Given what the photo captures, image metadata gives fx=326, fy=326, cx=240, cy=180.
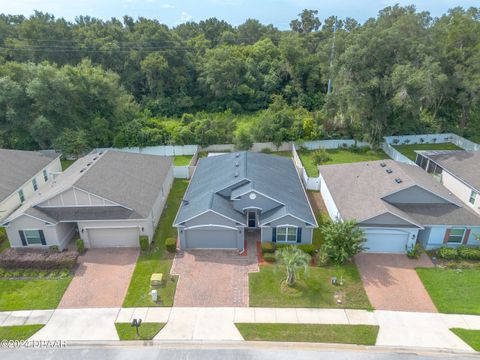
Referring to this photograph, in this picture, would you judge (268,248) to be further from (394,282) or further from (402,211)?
(402,211)

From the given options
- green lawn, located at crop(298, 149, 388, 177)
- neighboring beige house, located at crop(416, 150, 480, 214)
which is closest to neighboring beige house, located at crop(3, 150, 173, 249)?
green lawn, located at crop(298, 149, 388, 177)

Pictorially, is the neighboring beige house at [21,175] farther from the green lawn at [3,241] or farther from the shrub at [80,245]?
the shrub at [80,245]

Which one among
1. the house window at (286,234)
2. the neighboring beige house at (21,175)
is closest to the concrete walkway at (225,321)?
the house window at (286,234)

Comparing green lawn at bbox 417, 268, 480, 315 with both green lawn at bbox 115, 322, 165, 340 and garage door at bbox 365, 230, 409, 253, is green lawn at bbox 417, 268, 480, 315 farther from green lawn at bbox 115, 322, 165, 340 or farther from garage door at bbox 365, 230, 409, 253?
green lawn at bbox 115, 322, 165, 340

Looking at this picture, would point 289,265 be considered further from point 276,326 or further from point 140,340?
point 140,340

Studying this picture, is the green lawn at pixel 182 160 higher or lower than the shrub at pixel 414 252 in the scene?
higher

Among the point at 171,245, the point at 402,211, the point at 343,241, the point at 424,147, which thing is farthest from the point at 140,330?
the point at 424,147

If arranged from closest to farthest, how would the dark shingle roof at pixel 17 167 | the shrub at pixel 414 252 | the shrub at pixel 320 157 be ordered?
the shrub at pixel 414 252 → the dark shingle roof at pixel 17 167 → the shrub at pixel 320 157
